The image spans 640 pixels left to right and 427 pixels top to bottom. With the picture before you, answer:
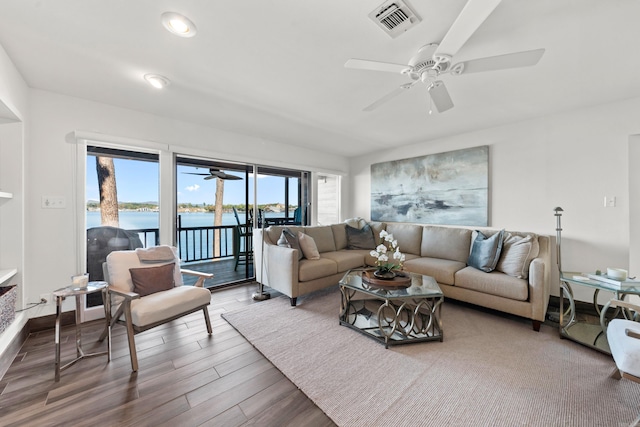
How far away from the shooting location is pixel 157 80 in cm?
227

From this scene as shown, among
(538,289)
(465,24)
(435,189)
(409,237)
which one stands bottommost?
(538,289)

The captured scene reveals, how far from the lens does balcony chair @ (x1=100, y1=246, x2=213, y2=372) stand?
1.93 meters

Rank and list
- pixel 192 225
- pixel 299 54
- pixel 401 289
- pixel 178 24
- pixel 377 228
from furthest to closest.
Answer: pixel 377 228, pixel 192 225, pixel 401 289, pixel 299 54, pixel 178 24

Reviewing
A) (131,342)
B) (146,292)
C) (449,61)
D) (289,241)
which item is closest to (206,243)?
(289,241)

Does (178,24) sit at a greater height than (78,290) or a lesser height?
greater

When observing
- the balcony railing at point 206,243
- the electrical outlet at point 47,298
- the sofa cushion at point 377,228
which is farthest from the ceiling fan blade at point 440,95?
the electrical outlet at point 47,298

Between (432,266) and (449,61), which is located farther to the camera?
(432,266)

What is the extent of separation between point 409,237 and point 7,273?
15.3 feet

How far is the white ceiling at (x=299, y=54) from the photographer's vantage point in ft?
4.85

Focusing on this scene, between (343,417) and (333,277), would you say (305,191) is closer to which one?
(333,277)

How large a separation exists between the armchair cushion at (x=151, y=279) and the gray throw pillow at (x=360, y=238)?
9.33ft

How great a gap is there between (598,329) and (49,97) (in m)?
6.07

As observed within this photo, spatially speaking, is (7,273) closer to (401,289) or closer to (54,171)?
(54,171)

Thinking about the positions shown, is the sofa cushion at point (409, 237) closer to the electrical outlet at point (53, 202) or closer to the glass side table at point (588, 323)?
the glass side table at point (588, 323)
